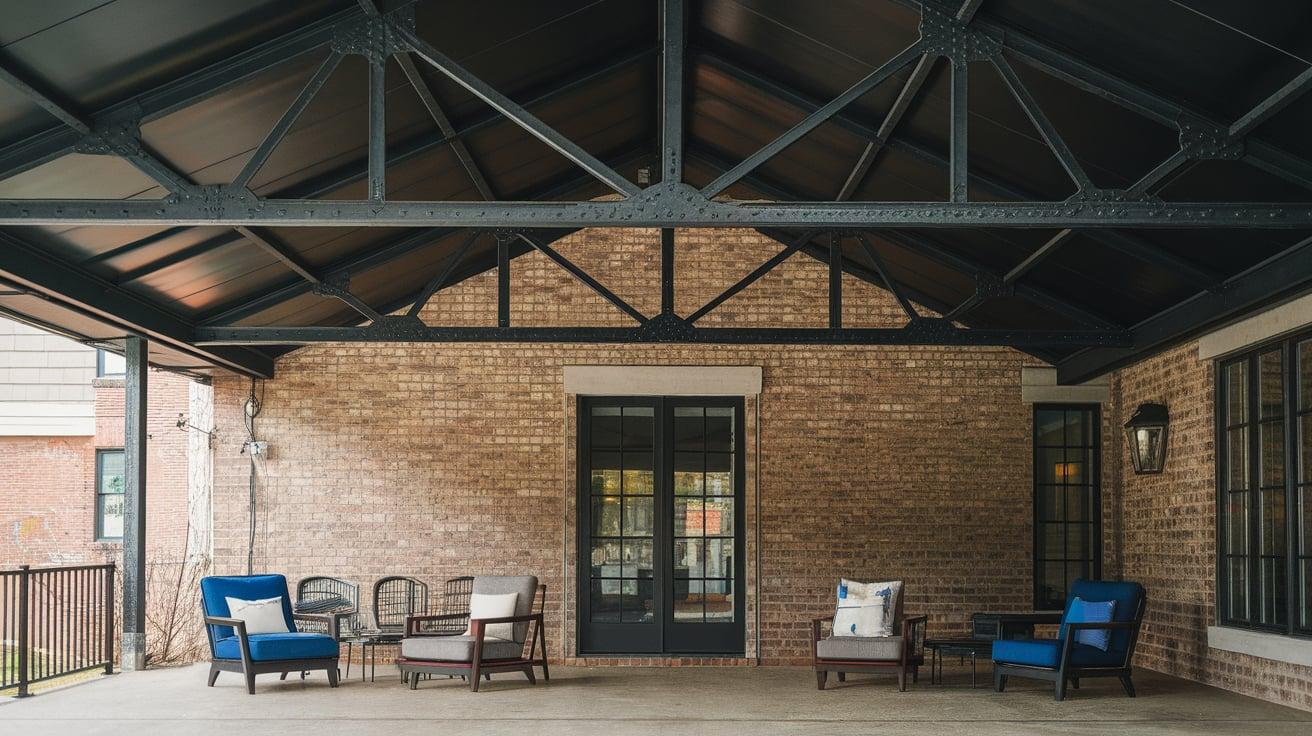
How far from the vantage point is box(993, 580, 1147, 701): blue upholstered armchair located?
364 inches

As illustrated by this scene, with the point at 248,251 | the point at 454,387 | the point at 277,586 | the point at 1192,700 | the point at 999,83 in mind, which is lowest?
the point at 1192,700

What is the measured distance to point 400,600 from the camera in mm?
11617

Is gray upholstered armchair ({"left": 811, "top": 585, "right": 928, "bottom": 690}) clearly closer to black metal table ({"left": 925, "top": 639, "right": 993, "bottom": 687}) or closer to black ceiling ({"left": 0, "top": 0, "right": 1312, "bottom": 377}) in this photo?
black metal table ({"left": 925, "top": 639, "right": 993, "bottom": 687})

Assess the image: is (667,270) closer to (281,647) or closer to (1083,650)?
(281,647)

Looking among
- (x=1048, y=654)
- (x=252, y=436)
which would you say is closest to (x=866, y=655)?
(x=1048, y=654)

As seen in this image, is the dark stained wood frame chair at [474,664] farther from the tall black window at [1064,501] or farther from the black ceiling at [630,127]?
the tall black window at [1064,501]

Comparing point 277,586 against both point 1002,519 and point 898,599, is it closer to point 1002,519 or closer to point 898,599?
point 898,599

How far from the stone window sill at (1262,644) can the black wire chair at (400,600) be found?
6357mm

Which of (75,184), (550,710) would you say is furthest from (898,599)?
(75,184)

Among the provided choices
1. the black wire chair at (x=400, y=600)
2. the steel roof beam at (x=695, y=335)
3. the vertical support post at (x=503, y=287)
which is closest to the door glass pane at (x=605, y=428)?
the black wire chair at (x=400, y=600)

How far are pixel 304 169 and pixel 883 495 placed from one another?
6002mm

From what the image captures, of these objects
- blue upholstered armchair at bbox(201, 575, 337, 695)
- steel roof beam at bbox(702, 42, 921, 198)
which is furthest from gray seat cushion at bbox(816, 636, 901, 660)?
steel roof beam at bbox(702, 42, 921, 198)

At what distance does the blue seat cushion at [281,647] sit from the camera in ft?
30.6

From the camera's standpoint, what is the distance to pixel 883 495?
11.8 metres
